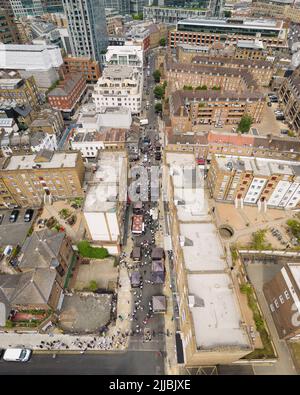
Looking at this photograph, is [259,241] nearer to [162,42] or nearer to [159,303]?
[159,303]

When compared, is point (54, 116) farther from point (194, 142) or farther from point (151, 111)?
point (194, 142)

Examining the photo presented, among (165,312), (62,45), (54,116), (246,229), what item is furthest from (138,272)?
→ (62,45)

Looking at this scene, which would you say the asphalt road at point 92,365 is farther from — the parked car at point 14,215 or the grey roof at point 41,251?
the parked car at point 14,215

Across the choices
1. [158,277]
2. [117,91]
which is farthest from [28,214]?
[117,91]

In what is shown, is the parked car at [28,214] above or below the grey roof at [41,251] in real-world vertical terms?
above

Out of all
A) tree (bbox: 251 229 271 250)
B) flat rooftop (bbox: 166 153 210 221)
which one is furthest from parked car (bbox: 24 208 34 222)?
tree (bbox: 251 229 271 250)

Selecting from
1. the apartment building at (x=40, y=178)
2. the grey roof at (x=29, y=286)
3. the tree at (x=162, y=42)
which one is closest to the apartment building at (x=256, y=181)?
the apartment building at (x=40, y=178)
